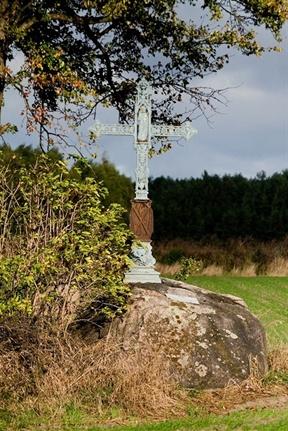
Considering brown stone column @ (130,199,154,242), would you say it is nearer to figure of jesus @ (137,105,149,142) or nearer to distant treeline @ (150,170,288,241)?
figure of jesus @ (137,105,149,142)

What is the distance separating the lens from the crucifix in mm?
9234

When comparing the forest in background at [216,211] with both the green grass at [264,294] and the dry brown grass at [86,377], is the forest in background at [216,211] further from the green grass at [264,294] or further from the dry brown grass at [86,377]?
the dry brown grass at [86,377]

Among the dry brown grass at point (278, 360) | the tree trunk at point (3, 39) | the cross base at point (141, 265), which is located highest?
the tree trunk at point (3, 39)

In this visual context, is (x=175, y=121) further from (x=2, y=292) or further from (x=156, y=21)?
(x=2, y=292)

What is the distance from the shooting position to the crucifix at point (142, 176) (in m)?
9.23

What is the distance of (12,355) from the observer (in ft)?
25.3

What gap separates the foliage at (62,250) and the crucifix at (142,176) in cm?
40

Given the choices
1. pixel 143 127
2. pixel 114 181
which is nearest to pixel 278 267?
pixel 114 181

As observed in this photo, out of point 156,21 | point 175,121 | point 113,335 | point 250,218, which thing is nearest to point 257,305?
point 175,121

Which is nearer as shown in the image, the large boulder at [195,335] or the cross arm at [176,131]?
the large boulder at [195,335]

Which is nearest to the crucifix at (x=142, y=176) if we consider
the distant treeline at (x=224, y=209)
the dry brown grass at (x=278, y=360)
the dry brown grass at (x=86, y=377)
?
the dry brown grass at (x=86, y=377)

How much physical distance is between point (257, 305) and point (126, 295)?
8.34 m

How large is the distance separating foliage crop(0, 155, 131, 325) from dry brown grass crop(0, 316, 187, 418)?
447 millimetres

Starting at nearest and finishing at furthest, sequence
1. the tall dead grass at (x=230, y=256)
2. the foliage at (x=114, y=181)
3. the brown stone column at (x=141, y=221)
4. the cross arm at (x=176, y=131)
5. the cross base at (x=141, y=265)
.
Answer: the cross base at (x=141, y=265)
the brown stone column at (x=141, y=221)
the cross arm at (x=176, y=131)
the tall dead grass at (x=230, y=256)
the foliage at (x=114, y=181)
